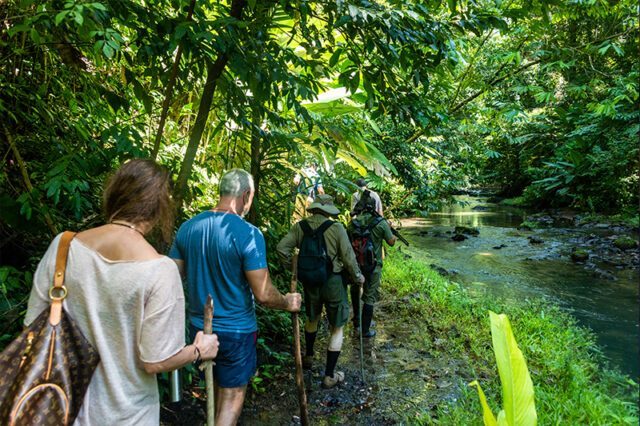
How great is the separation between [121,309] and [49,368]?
0.83 feet

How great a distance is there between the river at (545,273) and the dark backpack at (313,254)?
8.44 ft

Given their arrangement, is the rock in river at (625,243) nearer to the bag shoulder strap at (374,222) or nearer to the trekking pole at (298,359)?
the bag shoulder strap at (374,222)

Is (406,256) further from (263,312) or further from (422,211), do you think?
(263,312)

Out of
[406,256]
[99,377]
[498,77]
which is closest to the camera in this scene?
[99,377]

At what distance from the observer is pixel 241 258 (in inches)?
95.4

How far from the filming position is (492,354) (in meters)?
5.01

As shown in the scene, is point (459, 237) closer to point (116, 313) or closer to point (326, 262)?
point (326, 262)

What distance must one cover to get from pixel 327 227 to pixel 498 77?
15.4 ft

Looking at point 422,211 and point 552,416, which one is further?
point 422,211

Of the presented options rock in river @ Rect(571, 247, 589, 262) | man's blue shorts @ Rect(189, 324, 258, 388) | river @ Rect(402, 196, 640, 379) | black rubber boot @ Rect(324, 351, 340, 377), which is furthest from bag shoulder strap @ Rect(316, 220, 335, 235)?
rock in river @ Rect(571, 247, 589, 262)

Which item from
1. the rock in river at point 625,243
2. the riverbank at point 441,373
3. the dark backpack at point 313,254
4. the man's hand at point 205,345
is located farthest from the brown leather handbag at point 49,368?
the rock in river at point 625,243

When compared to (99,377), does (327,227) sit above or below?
above

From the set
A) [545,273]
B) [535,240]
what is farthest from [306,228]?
[535,240]

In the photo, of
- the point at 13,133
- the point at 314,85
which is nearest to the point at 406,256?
the point at 314,85
